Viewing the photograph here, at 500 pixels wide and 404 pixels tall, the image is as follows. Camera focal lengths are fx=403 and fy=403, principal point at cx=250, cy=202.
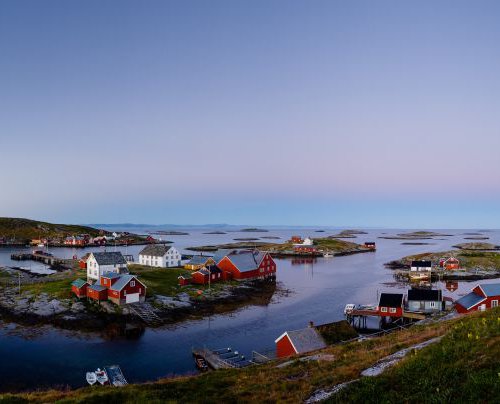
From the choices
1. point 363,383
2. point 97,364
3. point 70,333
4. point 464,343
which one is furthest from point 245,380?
point 70,333

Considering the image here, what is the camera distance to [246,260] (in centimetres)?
8850

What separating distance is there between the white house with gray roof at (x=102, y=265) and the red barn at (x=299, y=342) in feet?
150

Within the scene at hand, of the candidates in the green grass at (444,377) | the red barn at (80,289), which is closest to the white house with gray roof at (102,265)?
the red barn at (80,289)

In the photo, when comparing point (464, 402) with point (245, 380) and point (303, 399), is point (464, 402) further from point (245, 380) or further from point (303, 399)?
point (245, 380)

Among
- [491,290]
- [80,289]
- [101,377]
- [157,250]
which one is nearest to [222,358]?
[101,377]

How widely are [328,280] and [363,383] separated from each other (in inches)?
3167

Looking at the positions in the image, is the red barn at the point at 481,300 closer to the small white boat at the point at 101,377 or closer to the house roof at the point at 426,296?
the house roof at the point at 426,296

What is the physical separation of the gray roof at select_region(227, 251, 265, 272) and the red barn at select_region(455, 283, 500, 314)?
42412mm

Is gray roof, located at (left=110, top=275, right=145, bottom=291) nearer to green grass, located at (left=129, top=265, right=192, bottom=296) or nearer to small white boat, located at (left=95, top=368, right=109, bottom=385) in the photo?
green grass, located at (left=129, top=265, right=192, bottom=296)

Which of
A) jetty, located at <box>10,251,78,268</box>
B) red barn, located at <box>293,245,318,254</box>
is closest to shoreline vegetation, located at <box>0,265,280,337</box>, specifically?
jetty, located at <box>10,251,78,268</box>

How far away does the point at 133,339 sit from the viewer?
46938mm

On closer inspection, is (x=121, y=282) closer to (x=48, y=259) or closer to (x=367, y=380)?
(x=367, y=380)

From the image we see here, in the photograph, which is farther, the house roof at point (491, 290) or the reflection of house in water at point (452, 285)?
the reflection of house in water at point (452, 285)

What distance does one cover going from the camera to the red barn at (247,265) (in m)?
84.5
